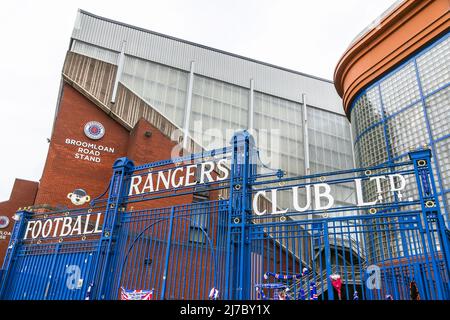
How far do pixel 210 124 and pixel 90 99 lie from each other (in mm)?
14537

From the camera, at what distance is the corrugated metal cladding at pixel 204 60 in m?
32.8

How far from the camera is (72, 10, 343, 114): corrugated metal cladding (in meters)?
32.8

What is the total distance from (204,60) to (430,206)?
32.6 metres

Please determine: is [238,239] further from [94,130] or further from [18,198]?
[18,198]

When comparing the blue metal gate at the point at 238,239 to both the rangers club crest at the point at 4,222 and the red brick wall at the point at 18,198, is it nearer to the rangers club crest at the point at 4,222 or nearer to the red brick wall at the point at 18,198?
the rangers club crest at the point at 4,222

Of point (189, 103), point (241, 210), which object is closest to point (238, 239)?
point (241, 210)

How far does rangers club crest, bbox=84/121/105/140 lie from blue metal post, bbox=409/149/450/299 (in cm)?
1819

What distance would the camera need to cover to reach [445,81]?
16344mm

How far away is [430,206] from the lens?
6195mm

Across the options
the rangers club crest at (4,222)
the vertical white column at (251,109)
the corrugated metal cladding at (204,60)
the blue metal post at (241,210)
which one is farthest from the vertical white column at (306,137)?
the blue metal post at (241,210)
